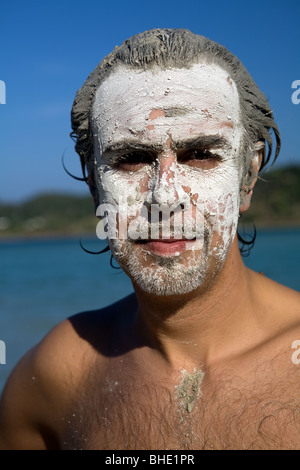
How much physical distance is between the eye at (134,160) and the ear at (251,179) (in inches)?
20.8

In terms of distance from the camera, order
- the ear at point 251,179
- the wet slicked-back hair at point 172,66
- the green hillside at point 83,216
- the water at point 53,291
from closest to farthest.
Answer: the wet slicked-back hair at point 172,66 < the ear at point 251,179 < the water at point 53,291 < the green hillside at point 83,216

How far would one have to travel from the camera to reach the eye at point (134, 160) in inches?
84.6

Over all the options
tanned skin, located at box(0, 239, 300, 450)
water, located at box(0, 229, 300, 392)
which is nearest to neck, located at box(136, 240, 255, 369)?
tanned skin, located at box(0, 239, 300, 450)

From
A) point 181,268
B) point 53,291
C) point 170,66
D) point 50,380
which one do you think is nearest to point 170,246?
point 181,268

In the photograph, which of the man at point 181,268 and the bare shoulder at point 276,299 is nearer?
the man at point 181,268

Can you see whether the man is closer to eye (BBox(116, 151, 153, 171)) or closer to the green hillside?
eye (BBox(116, 151, 153, 171))

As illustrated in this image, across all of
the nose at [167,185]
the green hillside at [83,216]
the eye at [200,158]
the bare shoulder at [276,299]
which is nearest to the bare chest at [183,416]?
the bare shoulder at [276,299]

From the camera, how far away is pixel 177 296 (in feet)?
7.20

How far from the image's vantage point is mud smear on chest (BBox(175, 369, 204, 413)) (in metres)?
2.15

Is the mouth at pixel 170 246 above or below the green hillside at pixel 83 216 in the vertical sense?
above

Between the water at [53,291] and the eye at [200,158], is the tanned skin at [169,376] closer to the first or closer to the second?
the eye at [200,158]
